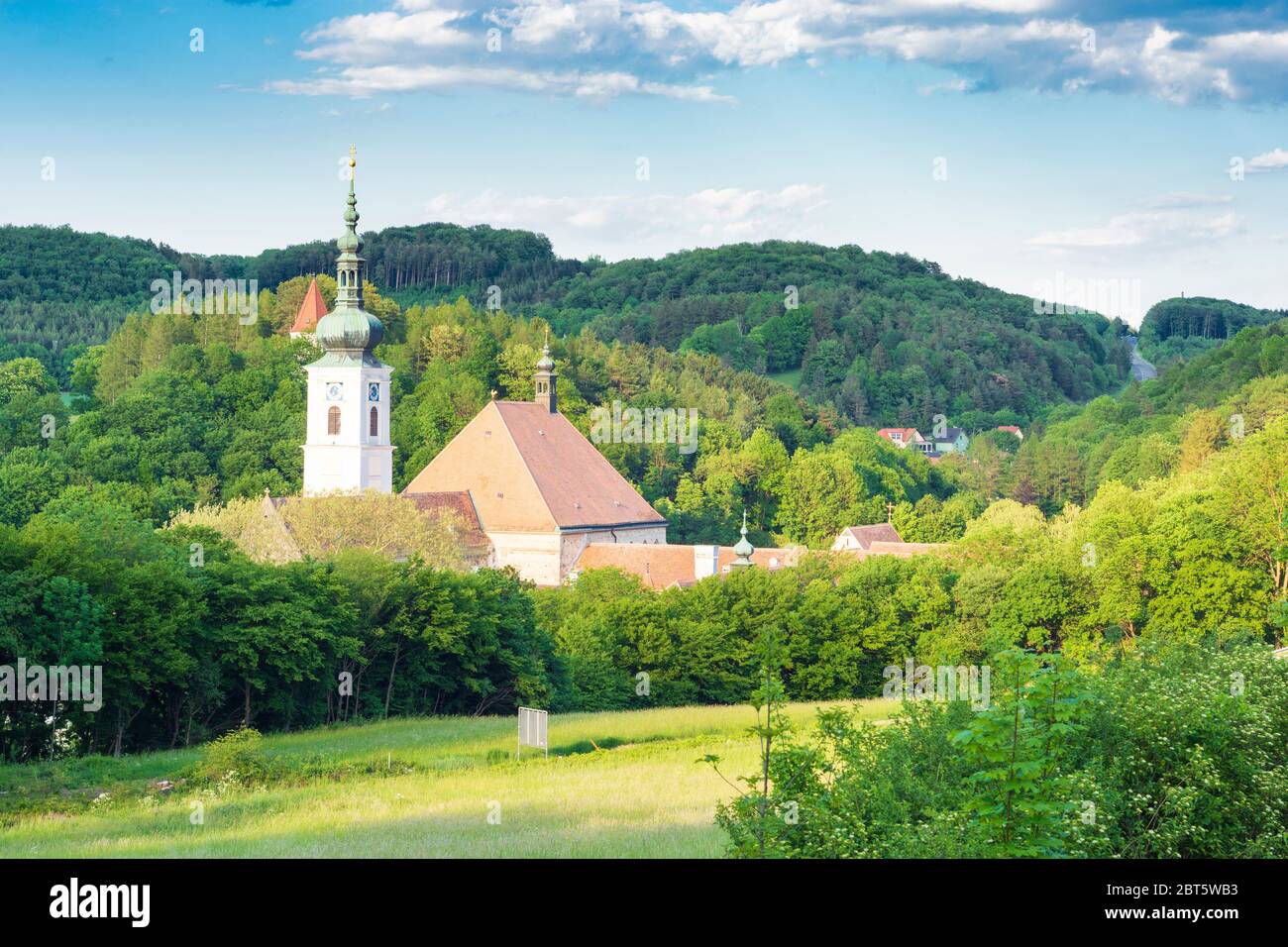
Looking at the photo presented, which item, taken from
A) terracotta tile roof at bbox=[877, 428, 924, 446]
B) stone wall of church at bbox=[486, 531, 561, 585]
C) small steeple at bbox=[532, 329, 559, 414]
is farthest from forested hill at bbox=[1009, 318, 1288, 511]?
stone wall of church at bbox=[486, 531, 561, 585]

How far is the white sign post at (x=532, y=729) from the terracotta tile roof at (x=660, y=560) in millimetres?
32680

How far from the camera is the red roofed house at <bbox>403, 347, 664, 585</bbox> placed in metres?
68.1

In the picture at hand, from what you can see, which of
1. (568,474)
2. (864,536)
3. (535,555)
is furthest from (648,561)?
(864,536)

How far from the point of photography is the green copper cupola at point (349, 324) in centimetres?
6631

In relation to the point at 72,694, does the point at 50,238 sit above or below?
above

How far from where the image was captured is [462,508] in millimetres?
68500

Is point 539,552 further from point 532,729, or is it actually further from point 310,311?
point 532,729

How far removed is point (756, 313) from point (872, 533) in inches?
3672

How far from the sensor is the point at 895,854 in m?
12.5

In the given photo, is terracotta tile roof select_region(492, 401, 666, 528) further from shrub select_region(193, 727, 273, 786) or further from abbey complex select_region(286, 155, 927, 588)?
shrub select_region(193, 727, 273, 786)

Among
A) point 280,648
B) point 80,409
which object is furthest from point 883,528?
point 280,648
